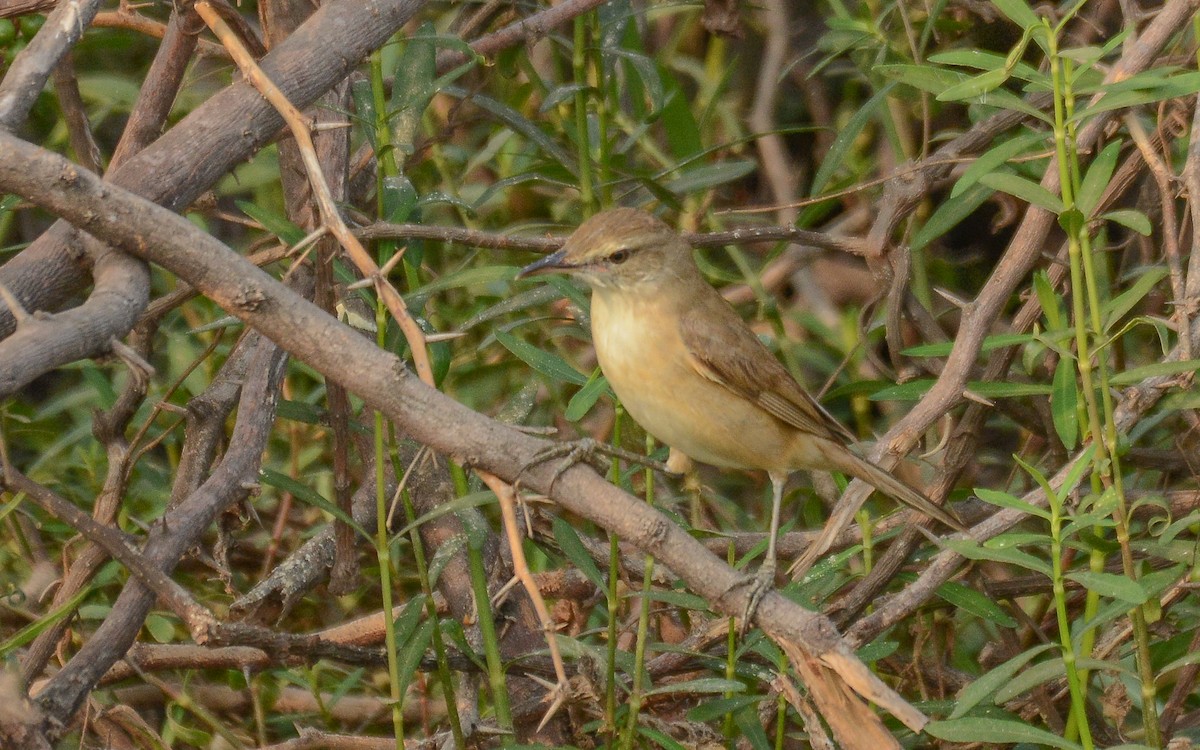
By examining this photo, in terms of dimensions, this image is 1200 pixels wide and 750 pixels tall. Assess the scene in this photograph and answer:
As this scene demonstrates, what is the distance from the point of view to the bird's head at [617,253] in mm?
3826

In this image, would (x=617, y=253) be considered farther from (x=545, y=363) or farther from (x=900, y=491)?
(x=900, y=491)

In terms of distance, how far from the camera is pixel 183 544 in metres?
3.25

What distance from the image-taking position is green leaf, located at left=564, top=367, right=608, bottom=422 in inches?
142

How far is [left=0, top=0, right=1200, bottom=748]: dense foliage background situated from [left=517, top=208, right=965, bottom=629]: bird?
135mm

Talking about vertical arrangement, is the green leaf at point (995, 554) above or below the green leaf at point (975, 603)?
above

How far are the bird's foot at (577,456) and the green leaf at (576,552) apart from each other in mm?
195

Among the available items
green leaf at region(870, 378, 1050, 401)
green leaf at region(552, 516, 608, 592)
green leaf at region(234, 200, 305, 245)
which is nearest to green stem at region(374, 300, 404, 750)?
green leaf at region(234, 200, 305, 245)

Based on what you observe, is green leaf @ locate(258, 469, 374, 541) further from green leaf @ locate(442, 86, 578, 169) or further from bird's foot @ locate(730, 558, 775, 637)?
green leaf @ locate(442, 86, 578, 169)

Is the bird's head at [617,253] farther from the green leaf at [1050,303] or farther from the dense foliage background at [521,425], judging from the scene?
the green leaf at [1050,303]

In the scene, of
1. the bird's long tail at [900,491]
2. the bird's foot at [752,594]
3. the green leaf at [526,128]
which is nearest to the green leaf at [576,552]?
the bird's foot at [752,594]

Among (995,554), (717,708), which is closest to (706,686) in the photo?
(717,708)

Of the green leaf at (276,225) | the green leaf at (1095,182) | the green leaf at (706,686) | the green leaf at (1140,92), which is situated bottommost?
the green leaf at (706,686)

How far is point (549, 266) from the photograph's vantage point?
3789 mm

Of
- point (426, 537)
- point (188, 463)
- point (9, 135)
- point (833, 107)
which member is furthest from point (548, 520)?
point (833, 107)
